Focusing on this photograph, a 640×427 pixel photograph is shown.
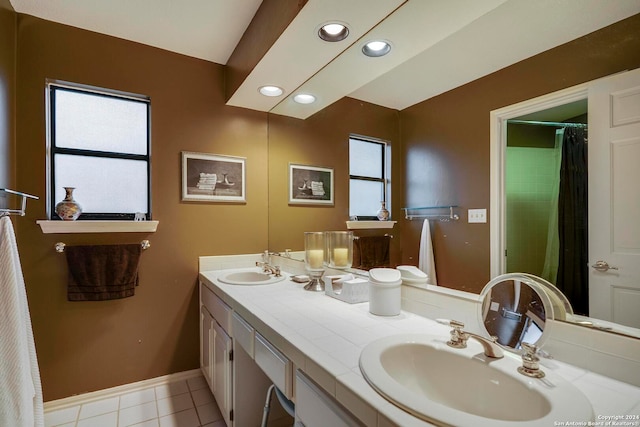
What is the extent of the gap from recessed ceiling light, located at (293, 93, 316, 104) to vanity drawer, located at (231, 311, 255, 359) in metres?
1.46

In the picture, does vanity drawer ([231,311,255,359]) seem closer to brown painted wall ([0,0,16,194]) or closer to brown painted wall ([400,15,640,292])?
brown painted wall ([400,15,640,292])

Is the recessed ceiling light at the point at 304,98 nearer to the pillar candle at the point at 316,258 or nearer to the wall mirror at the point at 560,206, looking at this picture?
the pillar candle at the point at 316,258

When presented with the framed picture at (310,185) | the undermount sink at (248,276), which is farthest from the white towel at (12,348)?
the framed picture at (310,185)

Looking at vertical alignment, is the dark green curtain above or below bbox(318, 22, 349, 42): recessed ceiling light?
below

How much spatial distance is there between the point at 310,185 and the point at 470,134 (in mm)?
1221

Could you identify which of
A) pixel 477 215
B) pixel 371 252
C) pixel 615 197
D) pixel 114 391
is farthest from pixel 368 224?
pixel 114 391

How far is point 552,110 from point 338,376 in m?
0.97

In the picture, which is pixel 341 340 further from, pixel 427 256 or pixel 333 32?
pixel 333 32

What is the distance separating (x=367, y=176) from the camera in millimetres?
1612

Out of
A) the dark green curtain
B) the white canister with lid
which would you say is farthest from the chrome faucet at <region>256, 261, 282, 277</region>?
the dark green curtain

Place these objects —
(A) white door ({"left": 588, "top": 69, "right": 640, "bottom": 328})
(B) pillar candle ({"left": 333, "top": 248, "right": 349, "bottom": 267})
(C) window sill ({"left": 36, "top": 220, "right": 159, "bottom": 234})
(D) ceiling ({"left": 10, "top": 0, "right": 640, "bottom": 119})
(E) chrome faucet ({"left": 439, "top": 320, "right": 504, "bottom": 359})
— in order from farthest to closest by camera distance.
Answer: (C) window sill ({"left": 36, "top": 220, "right": 159, "bottom": 234}) → (B) pillar candle ({"left": 333, "top": 248, "right": 349, "bottom": 267}) → (D) ceiling ({"left": 10, "top": 0, "right": 640, "bottom": 119}) → (E) chrome faucet ({"left": 439, "top": 320, "right": 504, "bottom": 359}) → (A) white door ({"left": 588, "top": 69, "right": 640, "bottom": 328})

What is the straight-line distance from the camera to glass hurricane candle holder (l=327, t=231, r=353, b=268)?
1768 millimetres

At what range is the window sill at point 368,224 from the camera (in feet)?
4.96

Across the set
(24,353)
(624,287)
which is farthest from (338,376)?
(24,353)
